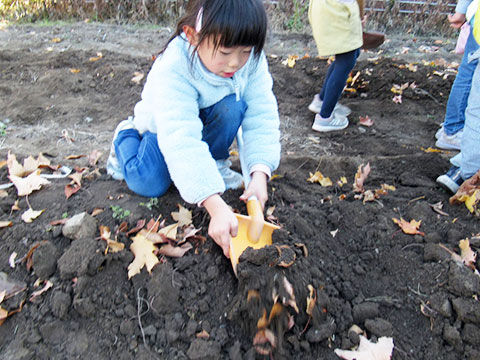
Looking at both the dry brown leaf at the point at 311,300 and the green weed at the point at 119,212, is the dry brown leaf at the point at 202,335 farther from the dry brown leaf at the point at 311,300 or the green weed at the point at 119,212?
the green weed at the point at 119,212

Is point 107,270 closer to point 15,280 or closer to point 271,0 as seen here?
point 15,280

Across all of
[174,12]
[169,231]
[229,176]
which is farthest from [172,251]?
[174,12]

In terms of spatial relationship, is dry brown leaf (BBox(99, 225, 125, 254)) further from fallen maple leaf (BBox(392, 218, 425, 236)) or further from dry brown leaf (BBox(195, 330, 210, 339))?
fallen maple leaf (BBox(392, 218, 425, 236))

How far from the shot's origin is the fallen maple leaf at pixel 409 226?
1.85 m

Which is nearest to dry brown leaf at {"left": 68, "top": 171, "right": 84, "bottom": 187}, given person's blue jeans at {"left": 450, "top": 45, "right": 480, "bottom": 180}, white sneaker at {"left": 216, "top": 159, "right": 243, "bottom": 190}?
white sneaker at {"left": 216, "top": 159, "right": 243, "bottom": 190}

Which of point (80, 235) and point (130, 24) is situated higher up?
point (80, 235)

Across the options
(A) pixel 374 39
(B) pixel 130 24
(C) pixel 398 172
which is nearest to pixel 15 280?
(C) pixel 398 172

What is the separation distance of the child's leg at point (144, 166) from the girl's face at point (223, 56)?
62cm

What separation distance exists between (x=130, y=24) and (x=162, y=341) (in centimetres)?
598

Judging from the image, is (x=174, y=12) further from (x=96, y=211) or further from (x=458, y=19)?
(x=96, y=211)

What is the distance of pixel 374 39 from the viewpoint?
3307 millimetres

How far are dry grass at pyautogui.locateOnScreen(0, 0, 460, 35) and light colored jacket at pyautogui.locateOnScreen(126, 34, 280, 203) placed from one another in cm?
482

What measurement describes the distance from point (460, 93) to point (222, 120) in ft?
6.29

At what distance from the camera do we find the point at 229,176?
2219 millimetres
